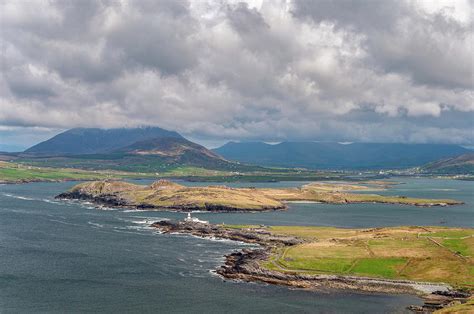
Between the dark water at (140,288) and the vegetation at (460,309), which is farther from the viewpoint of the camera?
the dark water at (140,288)

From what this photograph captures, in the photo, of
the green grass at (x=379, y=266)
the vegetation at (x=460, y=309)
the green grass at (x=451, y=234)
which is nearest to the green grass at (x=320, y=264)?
the green grass at (x=379, y=266)

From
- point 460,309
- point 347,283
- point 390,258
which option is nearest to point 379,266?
point 390,258

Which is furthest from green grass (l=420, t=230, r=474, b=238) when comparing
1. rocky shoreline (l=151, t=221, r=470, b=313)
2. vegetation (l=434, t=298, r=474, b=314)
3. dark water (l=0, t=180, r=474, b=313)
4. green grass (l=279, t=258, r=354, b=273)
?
vegetation (l=434, t=298, r=474, b=314)

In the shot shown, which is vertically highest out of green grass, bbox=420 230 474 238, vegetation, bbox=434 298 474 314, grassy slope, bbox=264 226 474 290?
green grass, bbox=420 230 474 238

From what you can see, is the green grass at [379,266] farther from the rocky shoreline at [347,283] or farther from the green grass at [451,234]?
the green grass at [451,234]

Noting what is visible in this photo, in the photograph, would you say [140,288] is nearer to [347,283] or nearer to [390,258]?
[347,283]

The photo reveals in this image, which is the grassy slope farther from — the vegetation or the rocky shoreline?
the vegetation

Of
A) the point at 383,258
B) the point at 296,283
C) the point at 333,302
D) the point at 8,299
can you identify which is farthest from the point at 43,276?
the point at 383,258

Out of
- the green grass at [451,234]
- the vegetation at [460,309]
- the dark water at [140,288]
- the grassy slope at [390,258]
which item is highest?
the green grass at [451,234]

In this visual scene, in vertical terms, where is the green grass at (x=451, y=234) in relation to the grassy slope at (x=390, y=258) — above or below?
above
